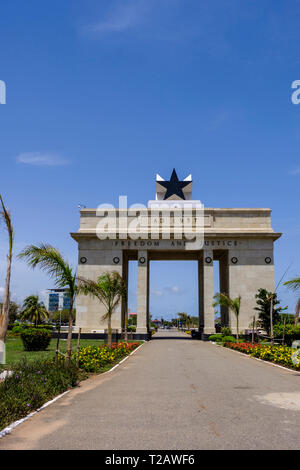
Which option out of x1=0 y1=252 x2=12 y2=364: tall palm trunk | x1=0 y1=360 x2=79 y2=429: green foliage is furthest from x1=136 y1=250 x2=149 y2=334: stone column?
x1=0 y1=360 x2=79 y2=429: green foliage

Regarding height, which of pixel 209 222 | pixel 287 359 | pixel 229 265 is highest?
pixel 209 222

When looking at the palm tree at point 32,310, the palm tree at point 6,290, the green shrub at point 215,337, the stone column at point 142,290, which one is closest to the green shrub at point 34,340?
the palm tree at point 6,290

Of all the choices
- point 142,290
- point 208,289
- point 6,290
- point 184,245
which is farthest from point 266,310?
point 6,290

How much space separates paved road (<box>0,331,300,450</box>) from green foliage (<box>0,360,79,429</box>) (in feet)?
1.12

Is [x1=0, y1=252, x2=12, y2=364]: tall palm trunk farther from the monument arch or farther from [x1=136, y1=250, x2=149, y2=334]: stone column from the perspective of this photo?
[x1=136, y1=250, x2=149, y2=334]: stone column

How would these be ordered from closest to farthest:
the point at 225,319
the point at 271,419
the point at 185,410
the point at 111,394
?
the point at 271,419
the point at 185,410
the point at 111,394
the point at 225,319

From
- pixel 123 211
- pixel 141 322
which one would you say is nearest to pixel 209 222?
pixel 123 211

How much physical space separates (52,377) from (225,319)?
4245cm

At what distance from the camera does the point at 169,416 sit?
862cm

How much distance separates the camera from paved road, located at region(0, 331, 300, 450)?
22.0 feet

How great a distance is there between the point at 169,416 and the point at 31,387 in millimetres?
3632

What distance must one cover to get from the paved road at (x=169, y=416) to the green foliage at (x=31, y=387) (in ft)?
1.12
